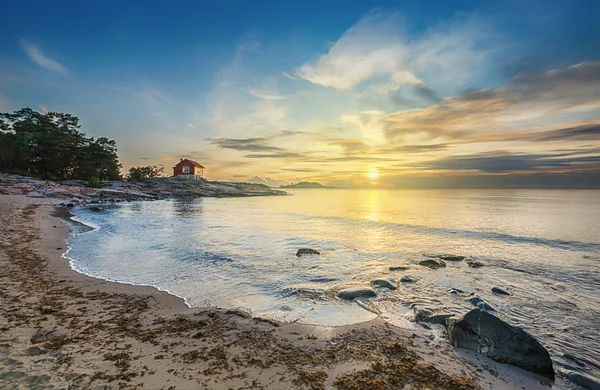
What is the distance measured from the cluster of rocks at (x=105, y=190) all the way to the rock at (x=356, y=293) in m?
49.5

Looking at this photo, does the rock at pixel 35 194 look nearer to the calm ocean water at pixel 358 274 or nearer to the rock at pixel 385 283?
the calm ocean water at pixel 358 274

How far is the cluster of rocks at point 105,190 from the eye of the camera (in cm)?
4188

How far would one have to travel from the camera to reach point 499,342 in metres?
4.98

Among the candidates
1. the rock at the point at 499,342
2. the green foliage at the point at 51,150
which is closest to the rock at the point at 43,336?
the rock at the point at 499,342

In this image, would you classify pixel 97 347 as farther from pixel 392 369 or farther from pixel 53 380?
pixel 392 369

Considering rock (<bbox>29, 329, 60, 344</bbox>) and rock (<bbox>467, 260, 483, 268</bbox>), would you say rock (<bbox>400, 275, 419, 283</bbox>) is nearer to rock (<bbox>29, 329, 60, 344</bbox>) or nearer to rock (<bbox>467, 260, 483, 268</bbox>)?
rock (<bbox>467, 260, 483, 268</bbox>)

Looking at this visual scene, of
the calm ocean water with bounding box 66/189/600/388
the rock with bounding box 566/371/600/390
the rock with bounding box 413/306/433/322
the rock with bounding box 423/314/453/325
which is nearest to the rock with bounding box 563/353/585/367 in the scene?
the calm ocean water with bounding box 66/189/600/388

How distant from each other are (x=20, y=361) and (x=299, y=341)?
14.7 feet

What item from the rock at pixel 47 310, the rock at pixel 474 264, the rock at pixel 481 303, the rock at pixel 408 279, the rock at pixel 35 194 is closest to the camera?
the rock at pixel 47 310

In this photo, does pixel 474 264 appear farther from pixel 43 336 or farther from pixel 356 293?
pixel 43 336

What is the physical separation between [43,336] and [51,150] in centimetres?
7882

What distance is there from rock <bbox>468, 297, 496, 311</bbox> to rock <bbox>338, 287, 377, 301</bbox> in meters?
2.74

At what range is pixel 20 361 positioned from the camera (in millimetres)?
4086

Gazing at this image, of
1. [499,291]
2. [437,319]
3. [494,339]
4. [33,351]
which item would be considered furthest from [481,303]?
[33,351]
